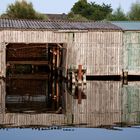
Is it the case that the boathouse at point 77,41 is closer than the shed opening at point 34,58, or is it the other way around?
the boathouse at point 77,41

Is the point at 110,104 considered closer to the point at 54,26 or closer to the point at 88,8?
the point at 54,26

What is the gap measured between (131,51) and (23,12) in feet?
87.5

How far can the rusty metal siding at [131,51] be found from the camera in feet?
115

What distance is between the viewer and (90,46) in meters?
34.6

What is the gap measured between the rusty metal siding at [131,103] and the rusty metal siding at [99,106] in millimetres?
244

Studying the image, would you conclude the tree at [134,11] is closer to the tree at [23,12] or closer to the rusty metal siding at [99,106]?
the tree at [23,12]

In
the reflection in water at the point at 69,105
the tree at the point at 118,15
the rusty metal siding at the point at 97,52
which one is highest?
the tree at the point at 118,15

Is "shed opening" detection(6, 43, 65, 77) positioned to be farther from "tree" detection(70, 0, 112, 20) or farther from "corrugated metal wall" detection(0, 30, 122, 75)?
"tree" detection(70, 0, 112, 20)

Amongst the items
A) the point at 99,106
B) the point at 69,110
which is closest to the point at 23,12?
the point at 99,106

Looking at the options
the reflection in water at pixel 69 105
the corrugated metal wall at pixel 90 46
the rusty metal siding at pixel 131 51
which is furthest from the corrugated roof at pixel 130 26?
the reflection in water at pixel 69 105

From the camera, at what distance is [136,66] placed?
35500mm

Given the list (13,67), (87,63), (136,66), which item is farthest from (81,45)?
(13,67)

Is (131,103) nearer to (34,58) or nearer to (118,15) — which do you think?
(34,58)

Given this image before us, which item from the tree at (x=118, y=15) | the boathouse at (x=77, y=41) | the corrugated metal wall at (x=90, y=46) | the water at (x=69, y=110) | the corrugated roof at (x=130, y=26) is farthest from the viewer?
the tree at (x=118, y=15)
